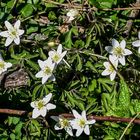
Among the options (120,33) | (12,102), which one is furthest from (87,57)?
(12,102)

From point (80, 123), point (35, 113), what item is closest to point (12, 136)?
point (35, 113)

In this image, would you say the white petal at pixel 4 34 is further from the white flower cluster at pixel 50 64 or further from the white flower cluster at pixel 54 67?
the white flower cluster at pixel 50 64

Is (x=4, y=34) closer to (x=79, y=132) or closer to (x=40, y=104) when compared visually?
(x=40, y=104)

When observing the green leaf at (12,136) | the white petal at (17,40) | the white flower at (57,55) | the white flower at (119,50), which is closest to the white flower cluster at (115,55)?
the white flower at (119,50)

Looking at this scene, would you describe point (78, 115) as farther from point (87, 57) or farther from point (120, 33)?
point (120, 33)

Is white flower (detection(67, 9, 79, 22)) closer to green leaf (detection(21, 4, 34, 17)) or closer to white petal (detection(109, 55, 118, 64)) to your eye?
green leaf (detection(21, 4, 34, 17))

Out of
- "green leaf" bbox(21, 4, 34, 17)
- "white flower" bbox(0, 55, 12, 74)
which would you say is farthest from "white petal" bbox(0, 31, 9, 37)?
"green leaf" bbox(21, 4, 34, 17)
